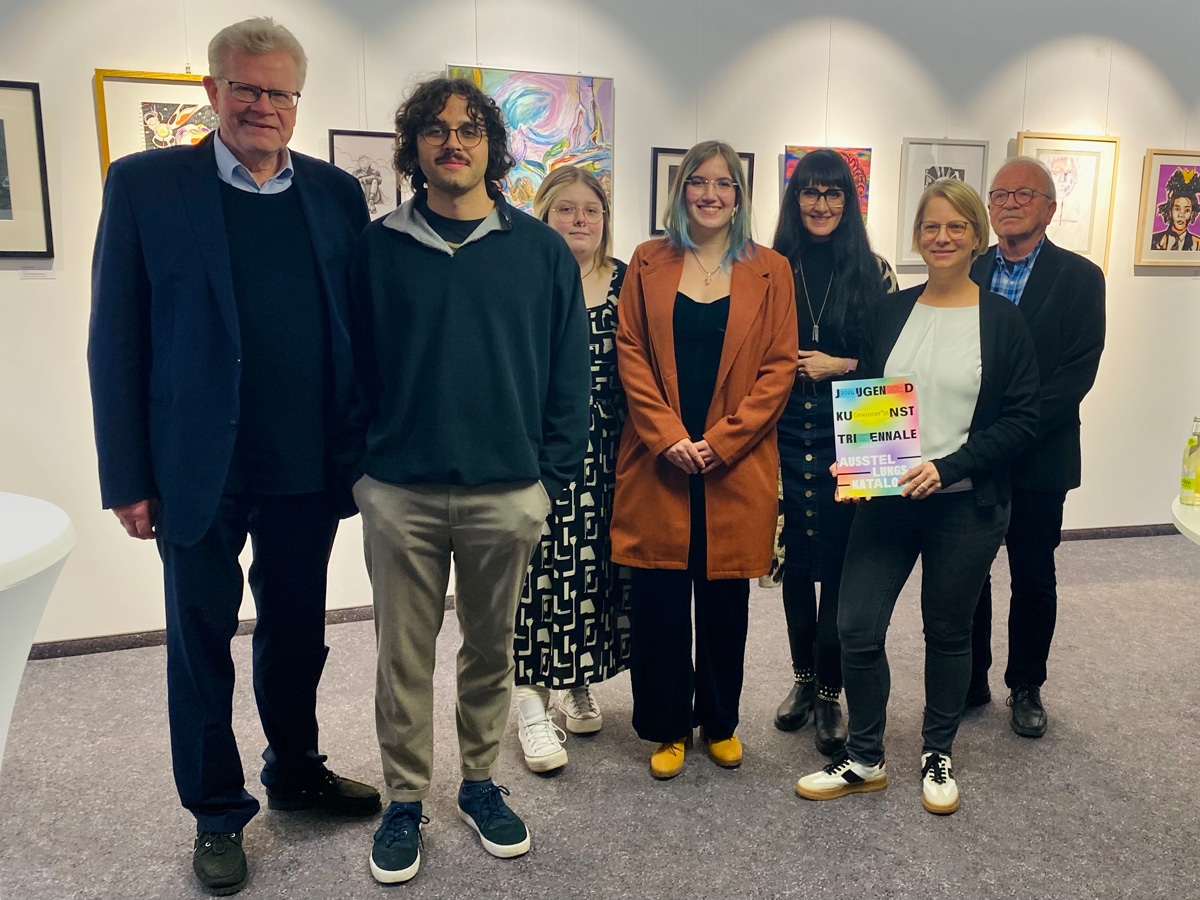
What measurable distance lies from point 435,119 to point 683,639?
139cm

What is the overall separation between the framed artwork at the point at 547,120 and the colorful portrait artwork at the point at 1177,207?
2858mm

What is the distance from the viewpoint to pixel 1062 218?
4.43m

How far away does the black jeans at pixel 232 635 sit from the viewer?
1915mm

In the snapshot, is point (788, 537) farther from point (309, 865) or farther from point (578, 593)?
point (309, 865)

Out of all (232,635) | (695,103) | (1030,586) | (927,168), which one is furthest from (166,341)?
(927,168)

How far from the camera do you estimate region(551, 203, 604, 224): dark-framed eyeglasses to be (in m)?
2.43

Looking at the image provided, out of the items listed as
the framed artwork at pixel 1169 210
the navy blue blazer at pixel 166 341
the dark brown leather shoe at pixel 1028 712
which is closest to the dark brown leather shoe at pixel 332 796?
the navy blue blazer at pixel 166 341

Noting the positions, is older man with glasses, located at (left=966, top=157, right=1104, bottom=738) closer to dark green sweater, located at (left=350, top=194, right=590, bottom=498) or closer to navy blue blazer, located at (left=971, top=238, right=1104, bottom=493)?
navy blue blazer, located at (left=971, top=238, right=1104, bottom=493)

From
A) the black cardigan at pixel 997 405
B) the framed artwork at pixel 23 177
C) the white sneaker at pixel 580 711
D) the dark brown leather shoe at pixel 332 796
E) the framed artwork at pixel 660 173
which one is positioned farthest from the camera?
the framed artwork at pixel 660 173

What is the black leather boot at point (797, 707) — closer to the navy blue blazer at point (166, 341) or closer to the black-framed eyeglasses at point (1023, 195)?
the black-framed eyeglasses at point (1023, 195)

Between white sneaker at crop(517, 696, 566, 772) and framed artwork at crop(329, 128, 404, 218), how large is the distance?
1981 mm

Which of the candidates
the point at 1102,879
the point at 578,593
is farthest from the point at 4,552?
the point at 1102,879

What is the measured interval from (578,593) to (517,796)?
1.79ft

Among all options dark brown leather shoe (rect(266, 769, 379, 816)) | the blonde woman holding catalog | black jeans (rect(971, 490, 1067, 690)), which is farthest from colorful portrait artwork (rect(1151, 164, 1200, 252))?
dark brown leather shoe (rect(266, 769, 379, 816))
